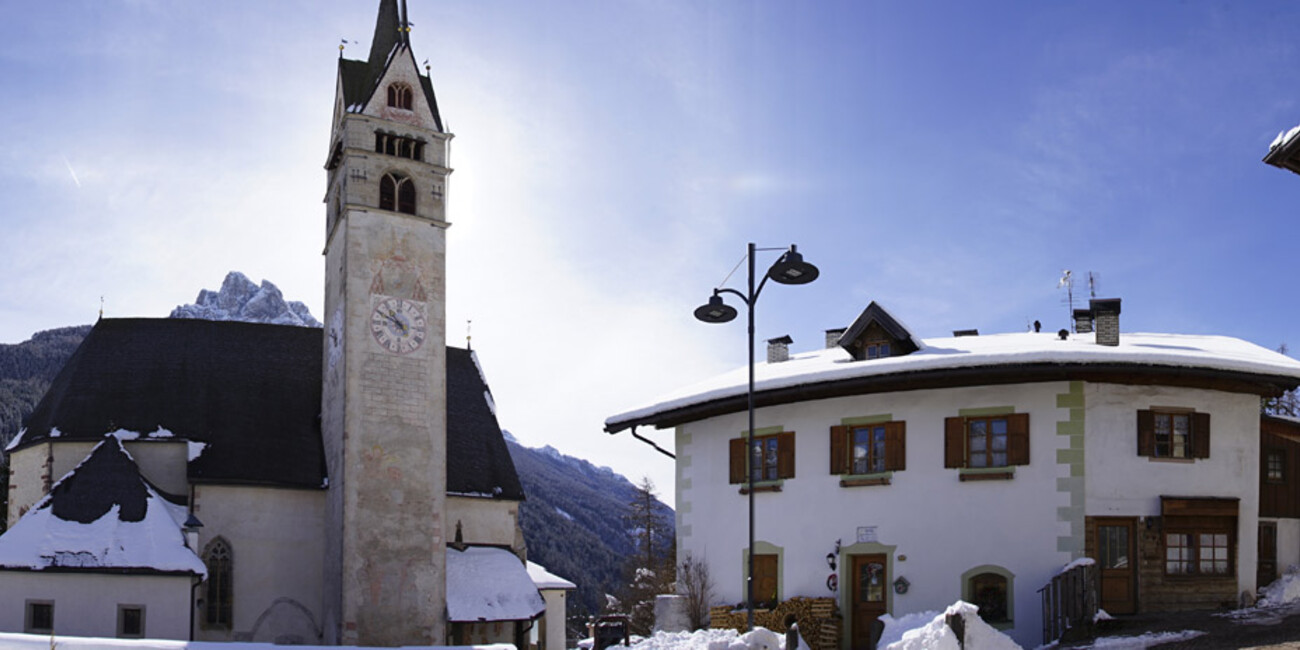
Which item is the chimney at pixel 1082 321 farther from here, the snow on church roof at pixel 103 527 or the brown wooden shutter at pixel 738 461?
the snow on church roof at pixel 103 527

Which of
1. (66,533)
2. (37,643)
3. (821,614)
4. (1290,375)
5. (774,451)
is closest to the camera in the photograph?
(37,643)

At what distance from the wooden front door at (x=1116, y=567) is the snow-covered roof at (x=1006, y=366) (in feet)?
9.12

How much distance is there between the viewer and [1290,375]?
2288 cm

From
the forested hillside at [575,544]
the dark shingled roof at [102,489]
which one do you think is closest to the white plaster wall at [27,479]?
the dark shingled roof at [102,489]

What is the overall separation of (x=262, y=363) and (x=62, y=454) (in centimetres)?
709

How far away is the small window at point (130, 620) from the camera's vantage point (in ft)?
111

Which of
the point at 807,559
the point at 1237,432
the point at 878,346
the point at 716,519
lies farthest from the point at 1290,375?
the point at 716,519

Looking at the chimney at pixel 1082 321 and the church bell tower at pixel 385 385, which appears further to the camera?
the church bell tower at pixel 385 385

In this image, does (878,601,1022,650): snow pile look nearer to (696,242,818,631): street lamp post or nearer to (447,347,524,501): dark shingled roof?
(696,242,818,631): street lamp post

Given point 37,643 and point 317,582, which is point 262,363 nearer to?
point 317,582

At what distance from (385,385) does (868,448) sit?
1799 centimetres

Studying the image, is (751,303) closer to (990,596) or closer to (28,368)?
(990,596)

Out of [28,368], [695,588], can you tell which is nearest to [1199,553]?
[695,588]

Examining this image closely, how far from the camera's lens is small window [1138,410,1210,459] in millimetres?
23297
